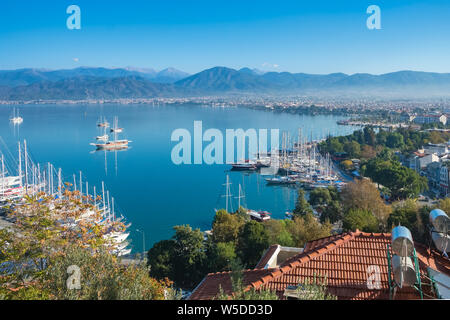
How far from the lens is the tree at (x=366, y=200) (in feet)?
31.8

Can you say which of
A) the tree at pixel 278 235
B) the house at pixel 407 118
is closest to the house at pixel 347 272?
the tree at pixel 278 235

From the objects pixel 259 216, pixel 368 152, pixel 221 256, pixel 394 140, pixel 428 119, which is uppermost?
pixel 428 119

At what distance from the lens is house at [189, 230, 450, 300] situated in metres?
2.93

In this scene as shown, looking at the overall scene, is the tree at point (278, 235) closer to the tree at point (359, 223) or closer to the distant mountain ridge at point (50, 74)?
the tree at point (359, 223)

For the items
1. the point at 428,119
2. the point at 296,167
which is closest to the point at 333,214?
the point at 296,167

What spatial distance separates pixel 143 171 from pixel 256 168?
634cm

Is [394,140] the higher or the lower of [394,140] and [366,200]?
the higher

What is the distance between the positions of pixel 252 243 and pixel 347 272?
411 cm

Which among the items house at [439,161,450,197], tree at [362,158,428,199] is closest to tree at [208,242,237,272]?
tree at [362,158,428,199]

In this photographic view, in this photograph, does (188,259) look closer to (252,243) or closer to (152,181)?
(252,243)

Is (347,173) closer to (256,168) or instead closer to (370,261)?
(256,168)

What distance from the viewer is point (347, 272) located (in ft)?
10.5

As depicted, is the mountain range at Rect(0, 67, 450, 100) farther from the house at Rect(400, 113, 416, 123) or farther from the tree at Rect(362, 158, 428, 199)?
the tree at Rect(362, 158, 428, 199)

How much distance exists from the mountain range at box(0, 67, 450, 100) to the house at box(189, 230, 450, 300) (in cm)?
9231
